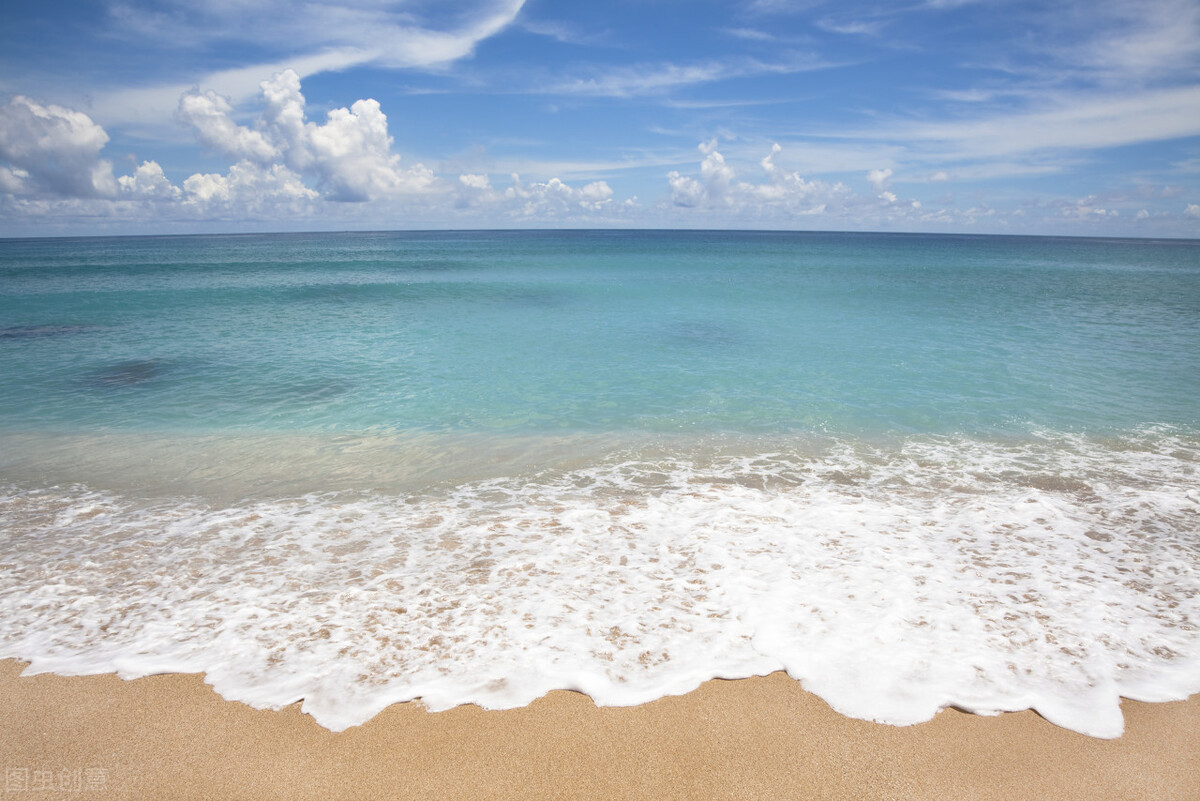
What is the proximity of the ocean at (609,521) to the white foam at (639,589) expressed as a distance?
0.11 feet

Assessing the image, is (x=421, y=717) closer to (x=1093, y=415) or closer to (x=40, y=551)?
(x=40, y=551)

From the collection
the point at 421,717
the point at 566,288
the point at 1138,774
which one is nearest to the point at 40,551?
the point at 421,717

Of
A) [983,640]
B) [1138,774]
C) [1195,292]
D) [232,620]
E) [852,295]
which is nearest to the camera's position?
[1138,774]

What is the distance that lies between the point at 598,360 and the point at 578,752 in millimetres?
12590

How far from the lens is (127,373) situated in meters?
14.4

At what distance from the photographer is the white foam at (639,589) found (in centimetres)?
443

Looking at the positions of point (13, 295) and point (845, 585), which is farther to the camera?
point (13, 295)

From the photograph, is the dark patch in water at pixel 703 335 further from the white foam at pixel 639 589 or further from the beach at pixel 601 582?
the white foam at pixel 639 589

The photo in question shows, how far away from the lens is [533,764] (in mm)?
3756

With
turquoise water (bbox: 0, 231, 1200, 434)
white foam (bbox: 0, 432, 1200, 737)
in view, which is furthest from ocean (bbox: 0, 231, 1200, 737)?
turquoise water (bbox: 0, 231, 1200, 434)

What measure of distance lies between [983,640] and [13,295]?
145ft

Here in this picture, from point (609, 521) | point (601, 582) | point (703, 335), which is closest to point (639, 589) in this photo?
point (601, 582)

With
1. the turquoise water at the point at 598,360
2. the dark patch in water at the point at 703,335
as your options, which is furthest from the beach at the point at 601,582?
the dark patch in water at the point at 703,335

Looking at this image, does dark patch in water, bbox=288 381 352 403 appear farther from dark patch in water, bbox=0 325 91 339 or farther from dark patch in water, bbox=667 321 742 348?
dark patch in water, bbox=0 325 91 339
